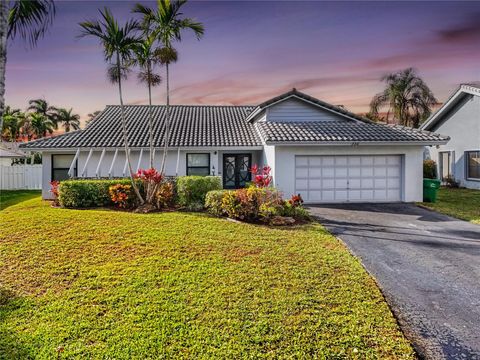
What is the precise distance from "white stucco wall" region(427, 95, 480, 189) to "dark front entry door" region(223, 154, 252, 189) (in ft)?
45.9

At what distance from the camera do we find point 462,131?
22.5 meters

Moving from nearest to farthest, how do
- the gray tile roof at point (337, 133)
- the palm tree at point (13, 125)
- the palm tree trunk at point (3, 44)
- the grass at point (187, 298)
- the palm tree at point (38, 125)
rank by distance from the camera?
the grass at point (187, 298) < the palm tree trunk at point (3, 44) < the gray tile roof at point (337, 133) < the palm tree at point (13, 125) < the palm tree at point (38, 125)

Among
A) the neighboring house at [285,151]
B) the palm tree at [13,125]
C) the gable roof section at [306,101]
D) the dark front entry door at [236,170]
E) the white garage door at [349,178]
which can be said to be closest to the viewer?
the neighboring house at [285,151]

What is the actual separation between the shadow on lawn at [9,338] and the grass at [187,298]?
0.7 inches

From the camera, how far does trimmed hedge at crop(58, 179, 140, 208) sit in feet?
43.8

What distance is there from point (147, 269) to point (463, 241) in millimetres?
8993

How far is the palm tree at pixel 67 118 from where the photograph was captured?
50125 millimetres

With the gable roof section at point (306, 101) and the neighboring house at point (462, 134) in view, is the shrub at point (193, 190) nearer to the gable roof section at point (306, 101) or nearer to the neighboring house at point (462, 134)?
the gable roof section at point (306, 101)

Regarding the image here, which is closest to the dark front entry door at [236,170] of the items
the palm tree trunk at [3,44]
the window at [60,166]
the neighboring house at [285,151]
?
the neighboring house at [285,151]

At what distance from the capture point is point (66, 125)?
51.9m

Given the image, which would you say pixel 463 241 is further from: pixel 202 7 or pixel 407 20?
pixel 202 7

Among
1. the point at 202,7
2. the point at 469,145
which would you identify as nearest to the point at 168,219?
the point at 202,7

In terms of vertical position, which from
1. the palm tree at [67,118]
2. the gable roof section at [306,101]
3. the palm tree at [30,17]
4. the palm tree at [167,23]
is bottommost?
the palm tree at [30,17]

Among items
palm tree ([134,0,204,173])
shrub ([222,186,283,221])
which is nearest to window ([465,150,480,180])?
shrub ([222,186,283,221])
